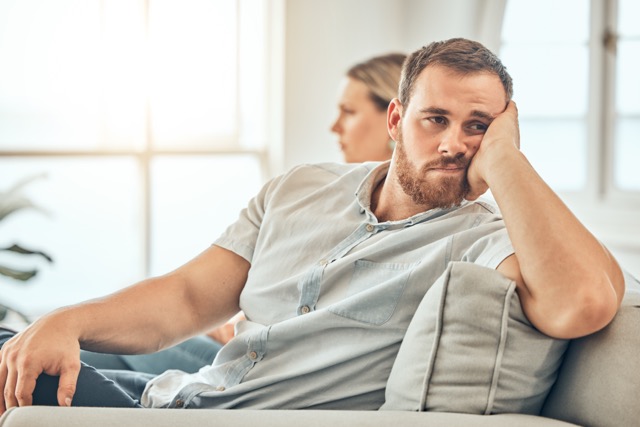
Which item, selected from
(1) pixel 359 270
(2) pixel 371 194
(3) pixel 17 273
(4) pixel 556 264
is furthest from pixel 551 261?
(3) pixel 17 273

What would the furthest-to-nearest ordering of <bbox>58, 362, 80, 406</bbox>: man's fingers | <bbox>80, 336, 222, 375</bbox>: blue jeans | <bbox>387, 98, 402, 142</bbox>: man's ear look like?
<bbox>80, 336, 222, 375</bbox>: blue jeans < <bbox>387, 98, 402, 142</bbox>: man's ear < <bbox>58, 362, 80, 406</bbox>: man's fingers

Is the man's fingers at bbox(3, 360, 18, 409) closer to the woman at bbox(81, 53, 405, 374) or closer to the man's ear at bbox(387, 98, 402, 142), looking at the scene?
the man's ear at bbox(387, 98, 402, 142)

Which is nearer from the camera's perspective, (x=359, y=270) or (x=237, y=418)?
(x=237, y=418)

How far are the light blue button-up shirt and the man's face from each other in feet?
0.14

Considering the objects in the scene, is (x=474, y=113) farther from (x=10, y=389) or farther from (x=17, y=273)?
(x=17, y=273)

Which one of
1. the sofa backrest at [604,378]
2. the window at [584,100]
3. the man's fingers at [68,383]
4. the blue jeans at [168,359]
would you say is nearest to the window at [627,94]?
the window at [584,100]

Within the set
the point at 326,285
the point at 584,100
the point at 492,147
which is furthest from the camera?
the point at 584,100

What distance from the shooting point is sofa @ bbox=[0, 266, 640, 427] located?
1.23 m

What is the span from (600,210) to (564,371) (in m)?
2.91

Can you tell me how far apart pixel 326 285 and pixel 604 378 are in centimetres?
54

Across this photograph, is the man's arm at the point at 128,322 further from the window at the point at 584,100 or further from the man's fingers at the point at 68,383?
the window at the point at 584,100

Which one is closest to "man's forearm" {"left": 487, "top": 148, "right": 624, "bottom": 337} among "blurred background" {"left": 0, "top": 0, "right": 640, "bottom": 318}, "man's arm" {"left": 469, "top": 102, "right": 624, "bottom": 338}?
"man's arm" {"left": 469, "top": 102, "right": 624, "bottom": 338}

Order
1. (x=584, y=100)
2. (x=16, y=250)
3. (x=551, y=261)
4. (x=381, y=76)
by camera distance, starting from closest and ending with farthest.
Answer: (x=551, y=261)
(x=16, y=250)
(x=381, y=76)
(x=584, y=100)

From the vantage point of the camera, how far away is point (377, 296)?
5.05 feet
